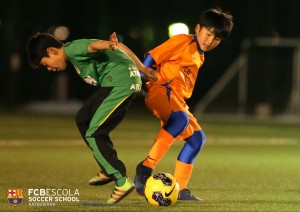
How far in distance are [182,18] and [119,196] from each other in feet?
91.1

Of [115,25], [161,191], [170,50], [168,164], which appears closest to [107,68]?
[170,50]

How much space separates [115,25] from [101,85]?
94.8ft

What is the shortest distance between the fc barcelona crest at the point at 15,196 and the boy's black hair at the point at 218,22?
2750 mm

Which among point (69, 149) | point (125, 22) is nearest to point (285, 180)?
point (69, 149)

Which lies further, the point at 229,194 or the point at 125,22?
the point at 125,22

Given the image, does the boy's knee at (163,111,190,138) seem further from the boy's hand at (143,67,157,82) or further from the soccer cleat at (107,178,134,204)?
the soccer cleat at (107,178,134,204)

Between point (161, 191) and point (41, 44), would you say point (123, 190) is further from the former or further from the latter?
point (41, 44)

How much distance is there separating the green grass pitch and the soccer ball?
0.36 ft

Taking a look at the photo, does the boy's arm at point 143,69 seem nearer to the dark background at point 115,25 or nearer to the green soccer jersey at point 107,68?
the green soccer jersey at point 107,68

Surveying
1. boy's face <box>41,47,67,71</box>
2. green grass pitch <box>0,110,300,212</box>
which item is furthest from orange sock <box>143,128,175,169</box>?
boy's face <box>41,47,67,71</box>

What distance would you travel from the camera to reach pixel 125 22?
38812 millimetres

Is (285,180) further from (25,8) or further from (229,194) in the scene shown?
(25,8)

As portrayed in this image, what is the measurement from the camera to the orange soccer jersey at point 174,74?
9500mm

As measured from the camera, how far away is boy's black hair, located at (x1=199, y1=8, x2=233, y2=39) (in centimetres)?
943
